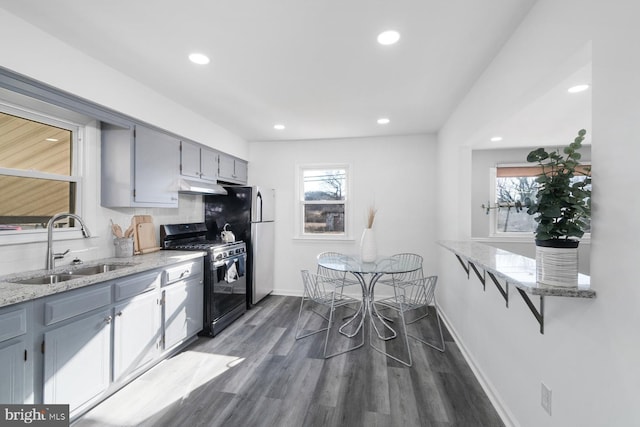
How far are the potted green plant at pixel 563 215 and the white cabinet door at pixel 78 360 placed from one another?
8.56 feet

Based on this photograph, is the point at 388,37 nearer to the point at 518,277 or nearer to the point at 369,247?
the point at 518,277

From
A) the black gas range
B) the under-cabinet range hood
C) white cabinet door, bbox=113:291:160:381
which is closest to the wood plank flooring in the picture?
white cabinet door, bbox=113:291:160:381

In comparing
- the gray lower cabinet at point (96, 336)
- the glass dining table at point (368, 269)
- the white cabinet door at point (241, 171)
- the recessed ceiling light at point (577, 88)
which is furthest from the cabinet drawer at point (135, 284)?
the recessed ceiling light at point (577, 88)

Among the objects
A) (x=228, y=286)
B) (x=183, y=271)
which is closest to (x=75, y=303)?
(x=183, y=271)

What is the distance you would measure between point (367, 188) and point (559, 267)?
3379 millimetres

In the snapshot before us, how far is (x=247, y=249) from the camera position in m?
4.11

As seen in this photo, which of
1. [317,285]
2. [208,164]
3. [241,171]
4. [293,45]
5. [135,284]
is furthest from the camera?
[241,171]

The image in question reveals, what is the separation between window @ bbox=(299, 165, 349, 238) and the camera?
4.72 meters

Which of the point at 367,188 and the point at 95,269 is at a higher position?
the point at 367,188

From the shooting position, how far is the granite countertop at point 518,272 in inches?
47.3

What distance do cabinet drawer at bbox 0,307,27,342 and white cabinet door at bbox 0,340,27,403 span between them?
0.05 m

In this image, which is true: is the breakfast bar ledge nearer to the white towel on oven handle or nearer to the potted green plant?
the potted green plant

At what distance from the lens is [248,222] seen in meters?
4.08

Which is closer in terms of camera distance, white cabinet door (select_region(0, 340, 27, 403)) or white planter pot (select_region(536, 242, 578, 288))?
white planter pot (select_region(536, 242, 578, 288))
